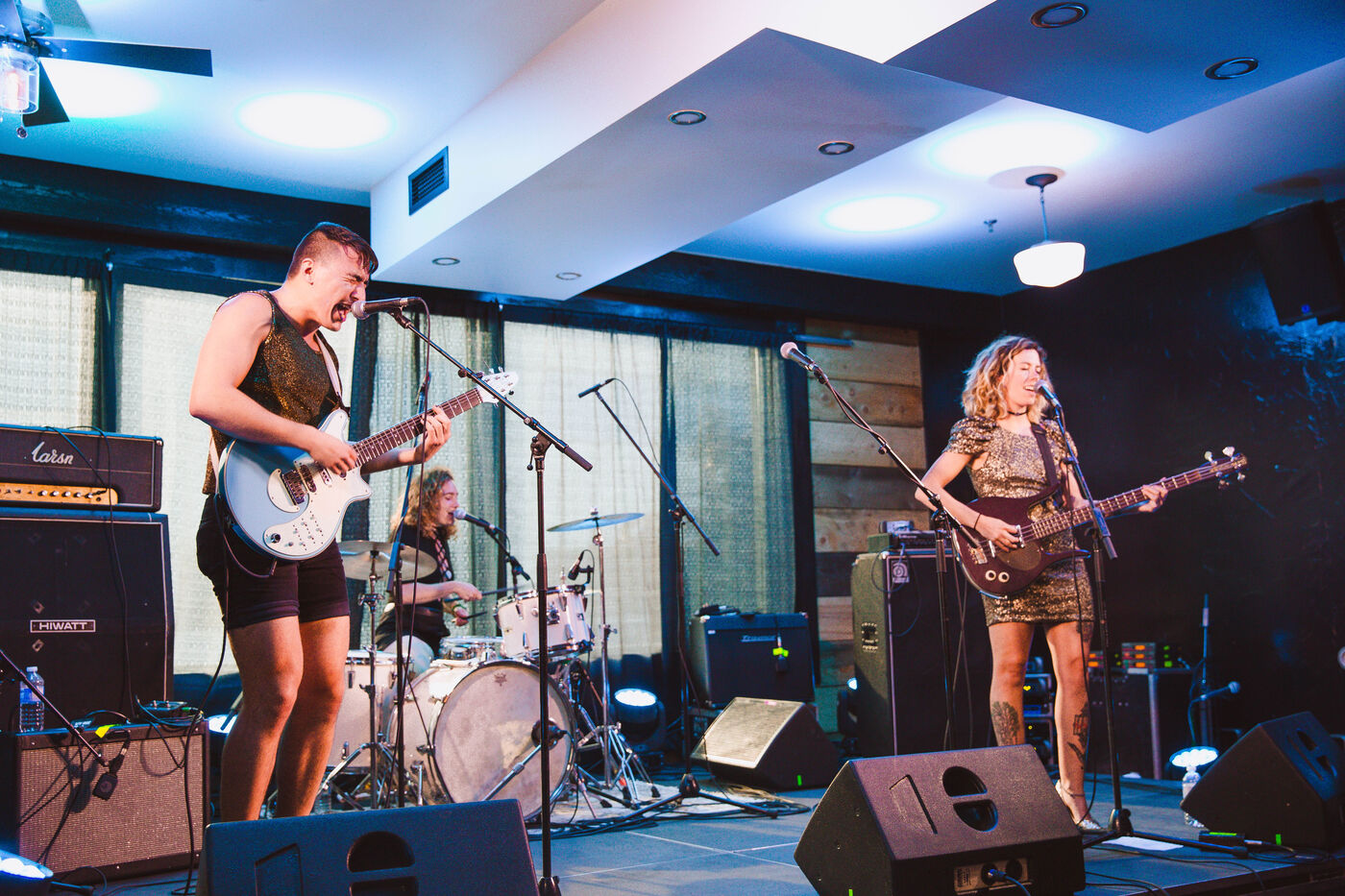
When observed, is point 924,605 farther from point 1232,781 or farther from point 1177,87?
point 1177,87

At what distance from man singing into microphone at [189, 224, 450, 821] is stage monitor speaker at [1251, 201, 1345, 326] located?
5.01 metres

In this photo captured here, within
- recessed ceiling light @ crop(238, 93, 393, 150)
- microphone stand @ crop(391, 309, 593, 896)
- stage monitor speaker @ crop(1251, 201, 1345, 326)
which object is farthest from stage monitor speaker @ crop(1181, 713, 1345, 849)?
recessed ceiling light @ crop(238, 93, 393, 150)

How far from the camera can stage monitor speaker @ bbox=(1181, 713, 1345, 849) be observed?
121 inches

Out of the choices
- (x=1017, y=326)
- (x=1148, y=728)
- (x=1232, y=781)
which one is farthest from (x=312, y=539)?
(x=1017, y=326)

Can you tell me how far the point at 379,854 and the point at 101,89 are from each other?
12.4 feet

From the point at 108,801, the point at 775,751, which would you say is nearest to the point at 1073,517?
the point at 775,751

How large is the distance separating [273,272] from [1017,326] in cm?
500

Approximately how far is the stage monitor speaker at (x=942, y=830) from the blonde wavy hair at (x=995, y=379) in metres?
1.57

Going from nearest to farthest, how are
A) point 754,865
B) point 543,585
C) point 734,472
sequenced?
point 543,585, point 754,865, point 734,472

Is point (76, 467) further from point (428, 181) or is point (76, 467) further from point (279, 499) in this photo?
point (428, 181)

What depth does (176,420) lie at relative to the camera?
5406 millimetres

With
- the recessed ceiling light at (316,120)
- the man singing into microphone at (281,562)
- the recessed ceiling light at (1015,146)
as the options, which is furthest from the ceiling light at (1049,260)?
the man singing into microphone at (281,562)

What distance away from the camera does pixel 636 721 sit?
19.3 ft

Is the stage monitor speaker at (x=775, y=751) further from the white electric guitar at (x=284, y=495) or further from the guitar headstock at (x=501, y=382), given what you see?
the white electric guitar at (x=284, y=495)
